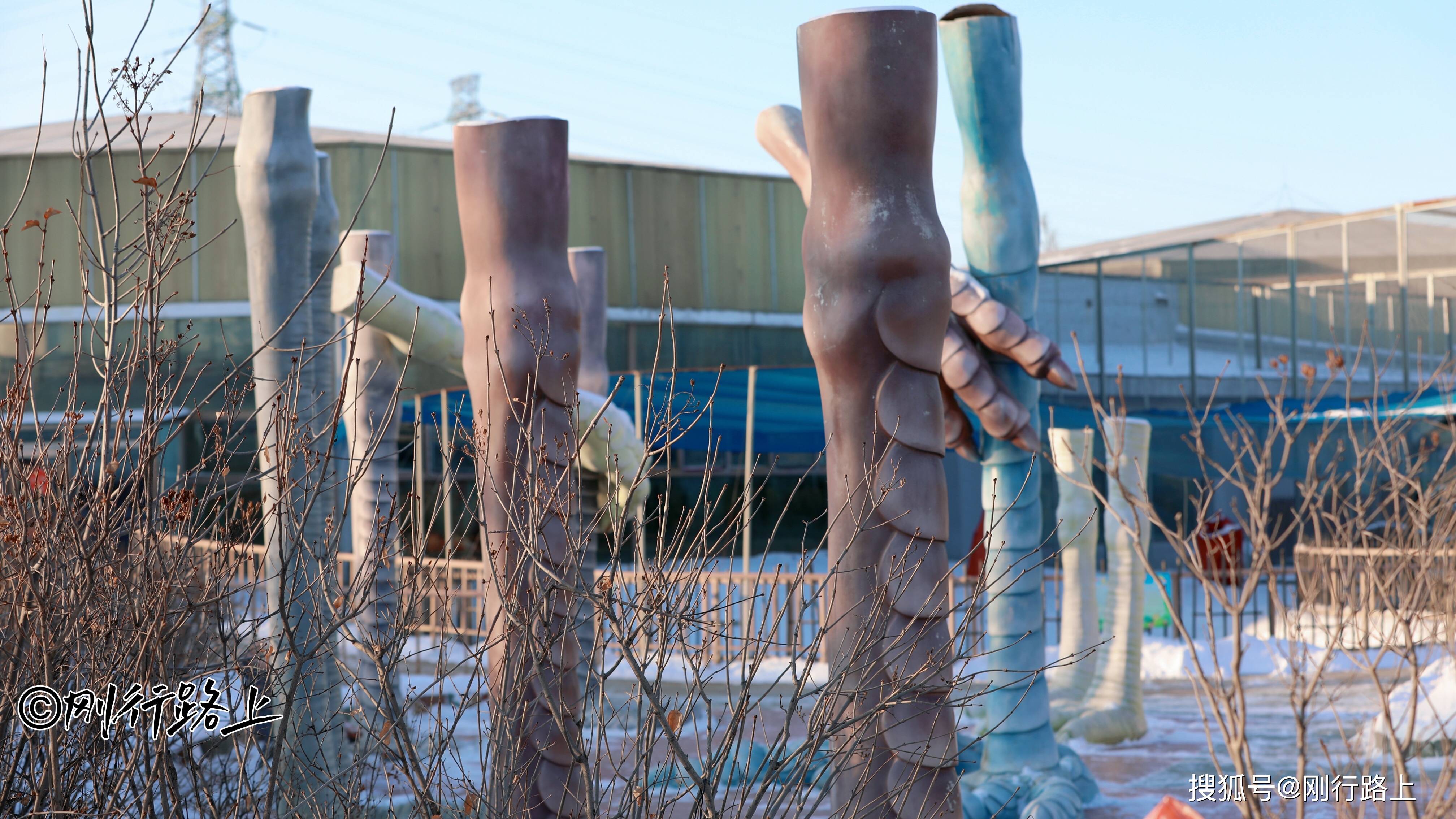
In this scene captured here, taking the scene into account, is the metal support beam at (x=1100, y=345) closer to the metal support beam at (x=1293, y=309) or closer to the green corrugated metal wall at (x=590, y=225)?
the metal support beam at (x=1293, y=309)

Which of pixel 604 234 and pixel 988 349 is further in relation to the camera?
pixel 604 234

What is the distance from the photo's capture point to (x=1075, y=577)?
24.5ft

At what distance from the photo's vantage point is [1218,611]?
13.0m

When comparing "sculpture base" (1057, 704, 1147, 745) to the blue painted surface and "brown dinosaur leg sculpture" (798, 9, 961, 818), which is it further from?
"brown dinosaur leg sculpture" (798, 9, 961, 818)

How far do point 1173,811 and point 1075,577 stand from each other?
11.9ft

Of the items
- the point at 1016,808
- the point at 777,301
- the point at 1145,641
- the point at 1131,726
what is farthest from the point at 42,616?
the point at 777,301

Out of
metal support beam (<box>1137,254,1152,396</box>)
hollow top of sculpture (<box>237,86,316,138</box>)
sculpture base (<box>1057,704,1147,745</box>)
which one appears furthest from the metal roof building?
hollow top of sculpture (<box>237,86,316,138</box>)

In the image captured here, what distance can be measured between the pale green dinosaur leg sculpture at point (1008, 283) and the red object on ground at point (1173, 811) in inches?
63.8

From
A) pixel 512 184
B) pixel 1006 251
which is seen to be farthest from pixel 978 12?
pixel 512 184

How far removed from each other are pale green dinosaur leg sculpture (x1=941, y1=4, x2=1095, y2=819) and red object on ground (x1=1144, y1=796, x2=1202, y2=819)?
1621 mm

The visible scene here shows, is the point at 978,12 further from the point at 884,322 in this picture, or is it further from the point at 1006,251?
the point at 884,322

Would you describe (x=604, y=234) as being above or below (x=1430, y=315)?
above

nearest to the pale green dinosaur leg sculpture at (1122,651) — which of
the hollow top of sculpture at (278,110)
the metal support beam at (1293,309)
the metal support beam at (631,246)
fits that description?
the hollow top of sculpture at (278,110)

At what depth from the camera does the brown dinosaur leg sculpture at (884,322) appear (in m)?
3.66
